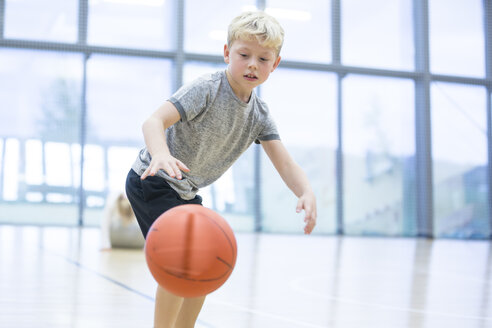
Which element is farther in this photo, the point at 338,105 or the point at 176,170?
the point at 338,105

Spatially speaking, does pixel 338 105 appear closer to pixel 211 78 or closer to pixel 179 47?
pixel 179 47

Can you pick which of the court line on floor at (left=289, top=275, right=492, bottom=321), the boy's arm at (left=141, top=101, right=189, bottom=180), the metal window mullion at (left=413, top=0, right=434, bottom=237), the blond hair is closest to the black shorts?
the boy's arm at (left=141, top=101, right=189, bottom=180)

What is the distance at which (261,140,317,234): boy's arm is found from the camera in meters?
1.51

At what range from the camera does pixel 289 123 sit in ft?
27.9

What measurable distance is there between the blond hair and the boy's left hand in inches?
15.8

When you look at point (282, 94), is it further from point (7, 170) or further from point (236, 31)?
point (236, 31)

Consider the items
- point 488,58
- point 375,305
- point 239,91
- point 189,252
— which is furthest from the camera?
point 488,58

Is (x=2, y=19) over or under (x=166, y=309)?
over

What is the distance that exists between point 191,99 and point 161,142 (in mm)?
188

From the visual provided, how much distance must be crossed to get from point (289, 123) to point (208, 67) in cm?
139

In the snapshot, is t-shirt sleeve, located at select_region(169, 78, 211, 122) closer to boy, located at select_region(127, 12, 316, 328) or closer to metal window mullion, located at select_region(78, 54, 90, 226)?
boy, located at select_region(127, 12, 316, 328)

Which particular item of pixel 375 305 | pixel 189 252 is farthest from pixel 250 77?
pixel 375 305

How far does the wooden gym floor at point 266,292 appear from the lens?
82.0 inches

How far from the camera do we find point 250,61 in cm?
154
